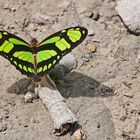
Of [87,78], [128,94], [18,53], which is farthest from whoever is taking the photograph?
[87,78]

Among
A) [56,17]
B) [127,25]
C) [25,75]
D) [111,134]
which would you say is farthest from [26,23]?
[111,134]

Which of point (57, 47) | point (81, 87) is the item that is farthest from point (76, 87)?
point (57, 47)

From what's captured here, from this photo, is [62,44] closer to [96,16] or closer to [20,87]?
[20,87]

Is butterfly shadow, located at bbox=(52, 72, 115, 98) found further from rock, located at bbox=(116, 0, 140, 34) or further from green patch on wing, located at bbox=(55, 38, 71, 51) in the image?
rock, located at bbox=(116, 0, 140, 34)

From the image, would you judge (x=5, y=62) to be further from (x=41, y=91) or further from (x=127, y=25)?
(x=127, y=25)

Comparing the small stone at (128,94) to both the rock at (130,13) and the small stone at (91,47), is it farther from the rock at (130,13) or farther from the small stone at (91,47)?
the rock at (130,13)

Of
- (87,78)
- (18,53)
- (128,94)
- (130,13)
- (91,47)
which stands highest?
(130,13)
